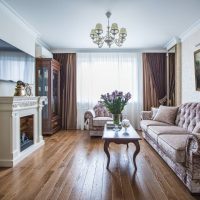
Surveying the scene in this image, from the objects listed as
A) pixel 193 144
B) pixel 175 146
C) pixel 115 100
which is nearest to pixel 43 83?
pixel 115 100

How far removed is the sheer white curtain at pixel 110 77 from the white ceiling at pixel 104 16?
1.15 metres

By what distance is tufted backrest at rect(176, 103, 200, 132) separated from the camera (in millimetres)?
3806

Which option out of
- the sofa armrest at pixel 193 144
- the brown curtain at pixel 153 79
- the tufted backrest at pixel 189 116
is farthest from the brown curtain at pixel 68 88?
the sofa armrest at pixel 193 144

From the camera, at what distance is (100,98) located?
4.74 meters

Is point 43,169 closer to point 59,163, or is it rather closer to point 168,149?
point 59,163

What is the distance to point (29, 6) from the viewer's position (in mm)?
3701

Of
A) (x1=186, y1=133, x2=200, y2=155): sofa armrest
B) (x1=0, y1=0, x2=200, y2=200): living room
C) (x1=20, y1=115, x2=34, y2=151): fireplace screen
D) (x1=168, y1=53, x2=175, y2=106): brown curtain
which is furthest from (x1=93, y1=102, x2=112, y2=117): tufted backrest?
(x1=186, y1=133, x2=200, y2=155): sofa armrest

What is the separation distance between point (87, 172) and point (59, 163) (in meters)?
0.63

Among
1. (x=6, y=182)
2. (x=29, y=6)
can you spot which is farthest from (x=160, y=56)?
(x=6, y=182)

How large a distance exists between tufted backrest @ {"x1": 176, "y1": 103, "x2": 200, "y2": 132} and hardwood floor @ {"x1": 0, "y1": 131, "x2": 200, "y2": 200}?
2.65ft

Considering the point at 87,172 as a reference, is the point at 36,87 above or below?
above

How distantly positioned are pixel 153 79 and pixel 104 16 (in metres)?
3.29

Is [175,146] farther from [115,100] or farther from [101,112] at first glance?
[101,112]

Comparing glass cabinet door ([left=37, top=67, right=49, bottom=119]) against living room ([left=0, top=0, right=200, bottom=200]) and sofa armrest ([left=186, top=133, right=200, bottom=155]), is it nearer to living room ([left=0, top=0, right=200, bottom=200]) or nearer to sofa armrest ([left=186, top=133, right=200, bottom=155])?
living room ([left=0, top=0, right=200, bottom=200])
